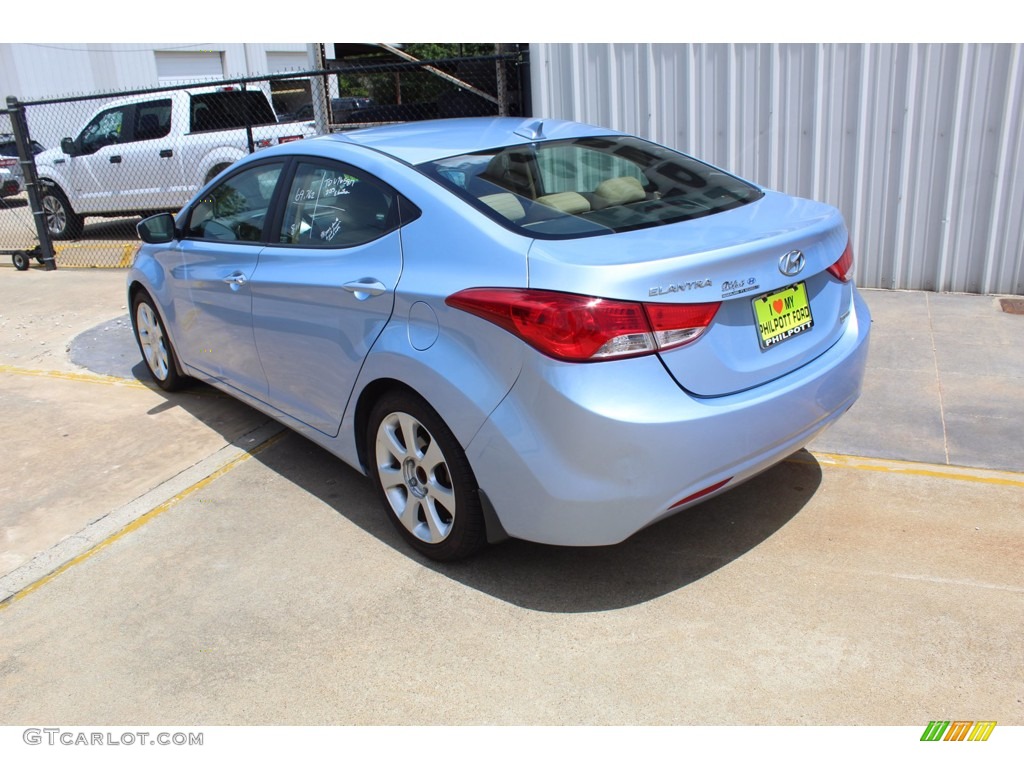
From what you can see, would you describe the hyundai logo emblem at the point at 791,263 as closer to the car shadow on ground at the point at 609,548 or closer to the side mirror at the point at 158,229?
the car shadow on ground at the point at 609,548

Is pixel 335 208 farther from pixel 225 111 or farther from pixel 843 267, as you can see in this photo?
pixel 225 111

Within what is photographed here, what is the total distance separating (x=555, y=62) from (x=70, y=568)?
18.4ft

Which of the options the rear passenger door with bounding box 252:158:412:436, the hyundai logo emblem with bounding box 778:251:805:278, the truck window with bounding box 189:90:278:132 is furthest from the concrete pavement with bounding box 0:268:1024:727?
the truck window with bounding box 189:90:278:132

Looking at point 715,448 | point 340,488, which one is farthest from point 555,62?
point 715,448

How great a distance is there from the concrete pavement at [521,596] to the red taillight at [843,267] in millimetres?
1007

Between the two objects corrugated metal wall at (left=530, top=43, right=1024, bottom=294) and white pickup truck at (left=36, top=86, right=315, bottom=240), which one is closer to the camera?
corrugated metal wall at (left=530, top=43, right=1024, bottom=294)

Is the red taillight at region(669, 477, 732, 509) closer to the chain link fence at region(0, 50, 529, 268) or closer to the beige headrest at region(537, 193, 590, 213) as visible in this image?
the beige headrest at region(537, 193, 590, 213)

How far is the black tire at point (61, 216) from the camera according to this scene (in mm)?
12883

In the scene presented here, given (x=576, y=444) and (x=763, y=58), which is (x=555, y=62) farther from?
(x=576, y=444)

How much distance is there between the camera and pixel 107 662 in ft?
10.4

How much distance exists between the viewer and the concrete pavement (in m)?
2.85

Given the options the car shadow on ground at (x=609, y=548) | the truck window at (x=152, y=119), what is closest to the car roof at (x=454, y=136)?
the car shadow on ground at (x=609, y=548)

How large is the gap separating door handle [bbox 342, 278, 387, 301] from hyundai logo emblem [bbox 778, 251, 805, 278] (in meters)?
1.46

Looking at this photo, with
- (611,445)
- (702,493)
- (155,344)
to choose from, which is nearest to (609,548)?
(702,493)
